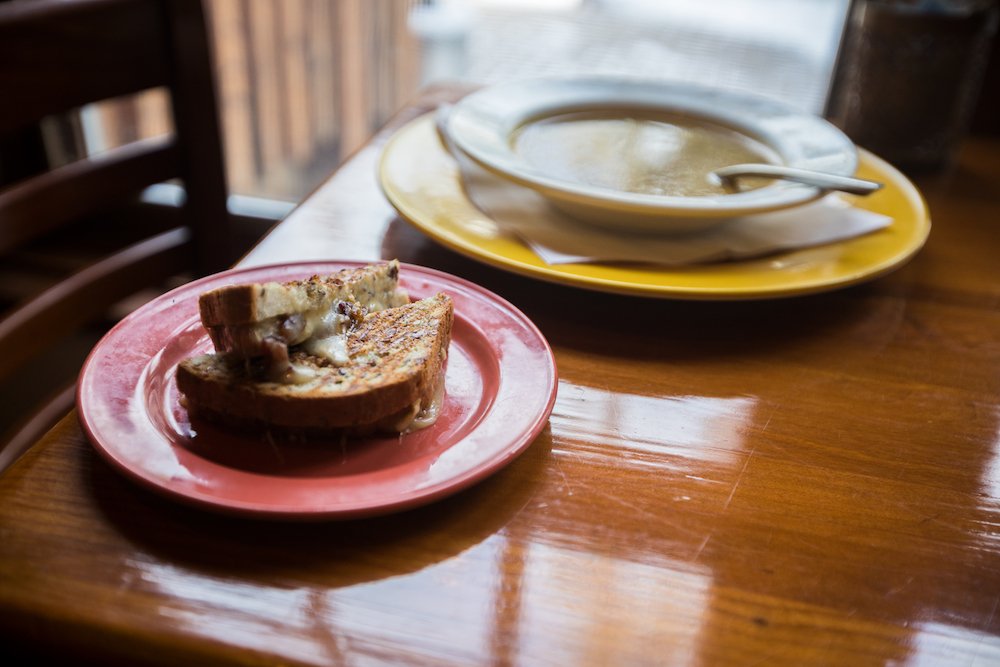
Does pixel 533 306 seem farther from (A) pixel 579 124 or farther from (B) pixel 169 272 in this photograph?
(B) pixel 169 272

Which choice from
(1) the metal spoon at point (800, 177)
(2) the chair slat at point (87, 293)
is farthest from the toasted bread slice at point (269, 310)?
(2) the chair slat at point (87, 293)

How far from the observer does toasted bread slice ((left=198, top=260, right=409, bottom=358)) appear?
27.2 inches

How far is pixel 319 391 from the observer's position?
697 mm

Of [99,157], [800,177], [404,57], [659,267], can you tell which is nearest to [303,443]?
[659,267]

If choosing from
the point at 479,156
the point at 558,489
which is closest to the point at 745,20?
the point at 479,156

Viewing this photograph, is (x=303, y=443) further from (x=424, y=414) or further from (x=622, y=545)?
(x=622, y=545)

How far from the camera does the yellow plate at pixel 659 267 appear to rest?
0.95 metres

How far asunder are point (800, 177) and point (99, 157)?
1.18 meters

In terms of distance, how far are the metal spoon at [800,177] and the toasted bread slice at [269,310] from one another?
56cm

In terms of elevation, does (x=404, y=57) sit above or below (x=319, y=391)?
below

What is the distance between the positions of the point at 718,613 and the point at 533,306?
0.47 m

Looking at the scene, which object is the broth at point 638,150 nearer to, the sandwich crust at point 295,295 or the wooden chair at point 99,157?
the sandwich crust at point 295,295

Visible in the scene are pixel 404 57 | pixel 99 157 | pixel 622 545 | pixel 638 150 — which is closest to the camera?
Result: pixel 622 545

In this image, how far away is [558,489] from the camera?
715mm
